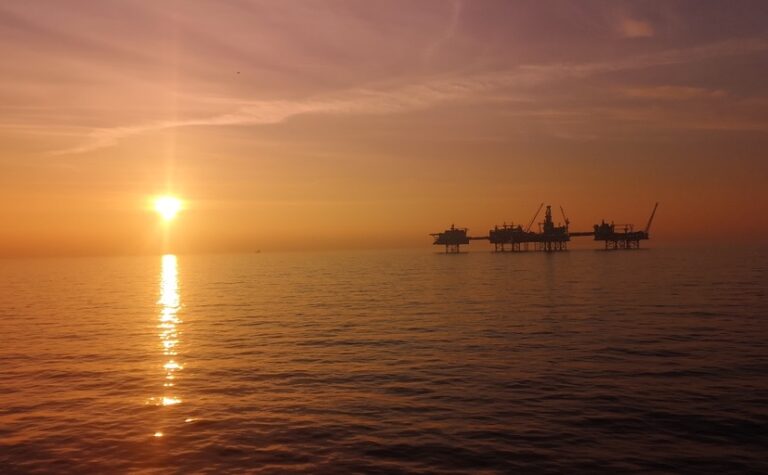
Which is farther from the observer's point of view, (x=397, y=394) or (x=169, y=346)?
(x=169, y=346)

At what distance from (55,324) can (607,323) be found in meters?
43.3

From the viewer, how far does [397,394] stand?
22.0 metres

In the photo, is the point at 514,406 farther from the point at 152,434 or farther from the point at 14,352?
the point at 14,352

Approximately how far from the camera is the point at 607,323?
39.8m

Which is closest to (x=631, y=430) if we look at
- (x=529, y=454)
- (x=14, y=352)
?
(x=529, y=454)

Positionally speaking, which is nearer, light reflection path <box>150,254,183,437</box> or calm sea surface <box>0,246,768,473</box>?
calm sea surface <box>0,246,768,473</box>

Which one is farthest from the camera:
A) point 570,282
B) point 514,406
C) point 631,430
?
point 570,282

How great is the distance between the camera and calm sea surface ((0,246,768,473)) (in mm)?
15492

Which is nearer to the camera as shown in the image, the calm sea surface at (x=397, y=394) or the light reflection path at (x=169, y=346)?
the calm sea surface at (x=397, y=394)

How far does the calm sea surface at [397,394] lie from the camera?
1549cm

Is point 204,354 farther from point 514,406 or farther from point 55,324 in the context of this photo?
point 55,324

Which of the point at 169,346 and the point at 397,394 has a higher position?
the point at 397,394

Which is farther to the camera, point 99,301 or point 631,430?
point 99,301

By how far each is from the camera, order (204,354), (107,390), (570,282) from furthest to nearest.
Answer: (570,282)
(204,354)
(107,390)
